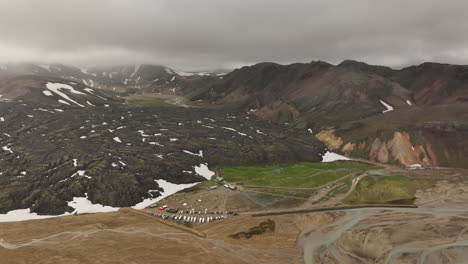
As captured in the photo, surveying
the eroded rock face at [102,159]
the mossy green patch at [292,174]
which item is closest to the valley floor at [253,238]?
the eroded rock face at [102,159]

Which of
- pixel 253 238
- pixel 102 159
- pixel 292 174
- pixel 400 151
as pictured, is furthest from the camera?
pixel 400 151

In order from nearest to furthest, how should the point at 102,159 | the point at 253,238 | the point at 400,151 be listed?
the point at 253,238, the point at 102,159, the point at 400,151

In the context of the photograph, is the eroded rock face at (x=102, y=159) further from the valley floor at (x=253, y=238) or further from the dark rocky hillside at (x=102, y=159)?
the valley floor at (x=253, y=238)

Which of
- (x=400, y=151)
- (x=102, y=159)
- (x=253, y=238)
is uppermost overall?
(x=400, y=151)

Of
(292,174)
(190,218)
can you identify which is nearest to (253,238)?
(190,218)

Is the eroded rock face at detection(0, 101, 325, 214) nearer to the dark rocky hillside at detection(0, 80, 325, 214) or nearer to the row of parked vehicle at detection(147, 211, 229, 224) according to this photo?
the dark rocky hillside at detection(0, 80, 325, 214)

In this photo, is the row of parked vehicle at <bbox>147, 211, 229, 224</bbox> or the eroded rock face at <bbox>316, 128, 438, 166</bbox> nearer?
the row of parked vehicle at <bbox>147, 211, 229, 224</bbox>

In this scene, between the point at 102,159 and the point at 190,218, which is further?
the point at 102,159

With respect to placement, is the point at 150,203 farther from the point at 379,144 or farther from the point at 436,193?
the point at 379,144

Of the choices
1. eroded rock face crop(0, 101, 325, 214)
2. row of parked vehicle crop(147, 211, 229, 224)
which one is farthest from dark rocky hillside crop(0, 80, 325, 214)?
row of parked vehicle crop(147, 211, 229, 224)

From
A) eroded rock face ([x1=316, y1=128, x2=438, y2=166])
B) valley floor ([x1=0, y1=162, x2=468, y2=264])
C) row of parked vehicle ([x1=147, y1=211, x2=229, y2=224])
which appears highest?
eroded rock face ([x1=316, y1=128, x2=438, y2=166])

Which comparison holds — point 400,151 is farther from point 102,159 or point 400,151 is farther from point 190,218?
point 102,159
